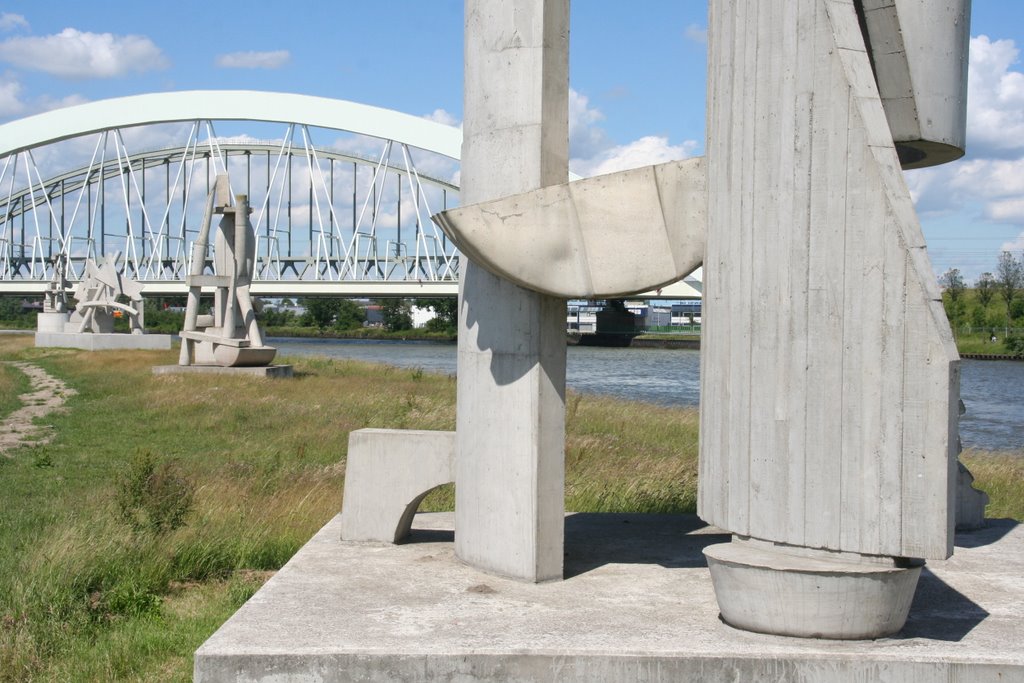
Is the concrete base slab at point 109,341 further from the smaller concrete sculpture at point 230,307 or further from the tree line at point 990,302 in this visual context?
the tree line at point 990,302

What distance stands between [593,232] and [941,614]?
2559 millimetres

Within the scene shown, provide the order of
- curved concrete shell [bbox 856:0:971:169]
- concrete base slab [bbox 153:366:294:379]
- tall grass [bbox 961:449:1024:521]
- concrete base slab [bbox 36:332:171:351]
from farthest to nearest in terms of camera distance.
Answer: concrete base slab [bbox 36:332:171:351], concrete base slab [bbox 153:366:294:379], tall grass [bbox 961:449:1024:521], curved concrete shell [bbox 856:0:971:169]

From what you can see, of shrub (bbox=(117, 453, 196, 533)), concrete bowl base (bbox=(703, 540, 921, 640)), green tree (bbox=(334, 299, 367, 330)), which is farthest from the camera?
green tree (bbox=(334, 299, 367, 330))

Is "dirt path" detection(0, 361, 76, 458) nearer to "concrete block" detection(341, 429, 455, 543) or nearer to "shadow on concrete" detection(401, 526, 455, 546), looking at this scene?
"shadow on concrete" detection(401, 526, 455, 546)

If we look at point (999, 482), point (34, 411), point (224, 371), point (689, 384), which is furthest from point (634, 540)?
point (689, 384)

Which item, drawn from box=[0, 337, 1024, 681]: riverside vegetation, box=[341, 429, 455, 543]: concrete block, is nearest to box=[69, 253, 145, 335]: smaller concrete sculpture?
box=[0, 337, 1024, 681]: riverside vegetation

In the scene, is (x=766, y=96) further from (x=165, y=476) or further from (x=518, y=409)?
(x=165, y=476)

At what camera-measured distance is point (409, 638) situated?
477cm

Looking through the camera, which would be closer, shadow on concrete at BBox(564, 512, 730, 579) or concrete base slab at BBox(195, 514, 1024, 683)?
concrete base slab at BBox(195, 514, 1024, 683)

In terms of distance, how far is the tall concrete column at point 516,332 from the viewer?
5.92 meters

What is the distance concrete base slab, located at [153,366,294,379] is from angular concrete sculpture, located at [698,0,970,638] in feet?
69.4

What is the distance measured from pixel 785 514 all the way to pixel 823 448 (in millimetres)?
357

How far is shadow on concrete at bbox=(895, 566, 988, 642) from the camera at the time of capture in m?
4.94

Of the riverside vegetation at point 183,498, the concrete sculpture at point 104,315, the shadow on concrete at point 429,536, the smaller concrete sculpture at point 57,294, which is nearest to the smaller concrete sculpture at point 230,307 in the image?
the riverside vegetation at point 183,498
